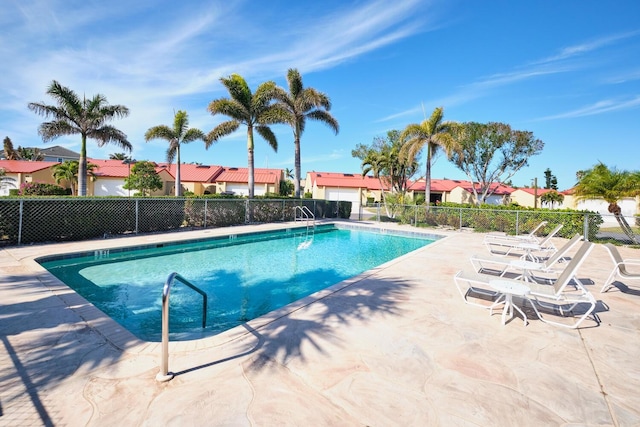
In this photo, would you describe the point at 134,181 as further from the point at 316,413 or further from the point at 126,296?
the point at 316,413

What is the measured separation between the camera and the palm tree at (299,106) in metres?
20.0

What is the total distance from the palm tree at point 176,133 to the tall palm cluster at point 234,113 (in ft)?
14.7

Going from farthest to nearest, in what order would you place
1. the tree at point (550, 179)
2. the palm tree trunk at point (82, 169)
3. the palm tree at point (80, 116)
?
the tree at point (550, 179), the palm tree trunk at point (82, 169), the palm tree at point (80, 116)

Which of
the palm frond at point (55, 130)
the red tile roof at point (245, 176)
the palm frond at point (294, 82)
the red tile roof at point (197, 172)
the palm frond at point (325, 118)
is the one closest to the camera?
the palm frond at point (55, 130)

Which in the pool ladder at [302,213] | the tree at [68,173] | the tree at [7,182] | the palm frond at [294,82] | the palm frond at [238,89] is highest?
the palm frond at [294,82]

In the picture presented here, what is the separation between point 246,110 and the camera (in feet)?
59.0

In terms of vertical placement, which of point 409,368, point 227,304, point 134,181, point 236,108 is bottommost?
point 227,304

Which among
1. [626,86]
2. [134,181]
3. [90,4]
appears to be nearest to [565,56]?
[626,86]

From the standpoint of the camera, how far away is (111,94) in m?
16.6

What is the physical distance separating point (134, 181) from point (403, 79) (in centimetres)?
2602

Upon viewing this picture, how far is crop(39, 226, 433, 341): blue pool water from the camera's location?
5.12 m

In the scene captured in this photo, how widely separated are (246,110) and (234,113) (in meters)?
0.76

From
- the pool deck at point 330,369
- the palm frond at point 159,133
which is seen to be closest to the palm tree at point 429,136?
the pool deck at point 330,369

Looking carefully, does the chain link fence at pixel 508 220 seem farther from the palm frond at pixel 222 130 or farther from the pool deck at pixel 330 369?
the palm frond at pixel 222 130
